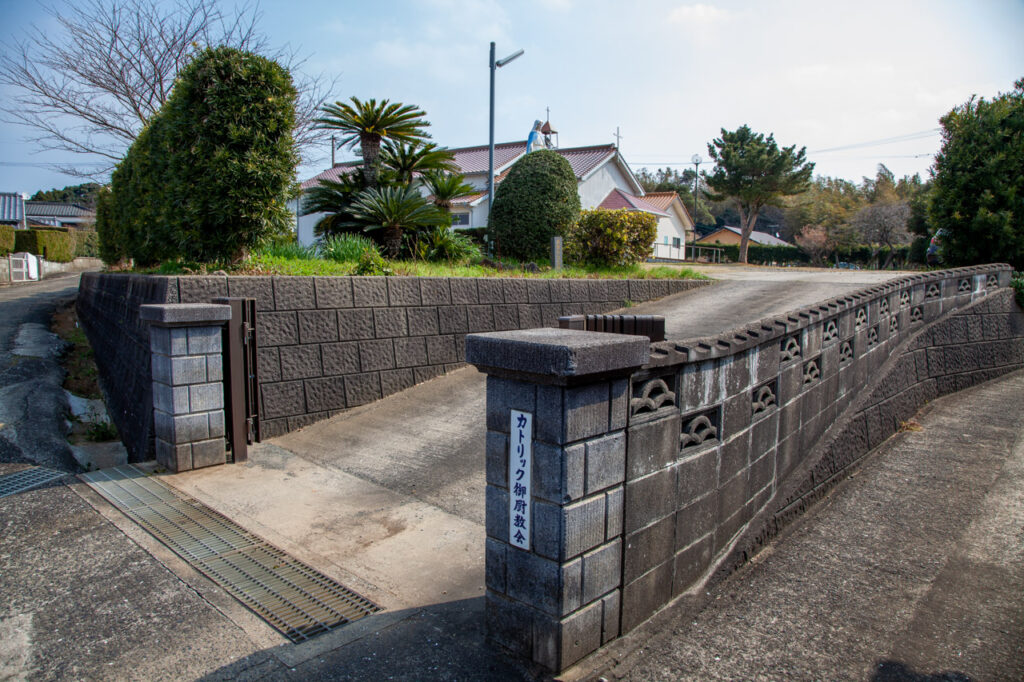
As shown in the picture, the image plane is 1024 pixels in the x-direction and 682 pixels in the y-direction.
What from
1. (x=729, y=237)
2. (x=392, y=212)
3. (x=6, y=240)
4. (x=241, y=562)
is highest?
(x=729, y=237)

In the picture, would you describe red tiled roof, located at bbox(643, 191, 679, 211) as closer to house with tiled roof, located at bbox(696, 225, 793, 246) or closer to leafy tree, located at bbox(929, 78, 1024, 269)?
house with tiled roof, located at bbox(696, 225, 793, 246)

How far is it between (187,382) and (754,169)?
32199mm

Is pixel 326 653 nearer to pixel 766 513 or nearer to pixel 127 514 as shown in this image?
pixel 127 514

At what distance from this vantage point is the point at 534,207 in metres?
12.4

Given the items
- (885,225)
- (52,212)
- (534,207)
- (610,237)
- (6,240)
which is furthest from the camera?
(52,212)

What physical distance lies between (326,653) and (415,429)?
11.8 feet

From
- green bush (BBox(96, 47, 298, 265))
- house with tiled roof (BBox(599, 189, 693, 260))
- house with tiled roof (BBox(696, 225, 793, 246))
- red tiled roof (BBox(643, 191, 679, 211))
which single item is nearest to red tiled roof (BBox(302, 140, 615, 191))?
house with tiled roof (BBox(599, 189, 693, 260))

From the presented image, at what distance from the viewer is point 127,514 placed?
4.56m

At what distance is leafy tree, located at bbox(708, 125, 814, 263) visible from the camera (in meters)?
32.0

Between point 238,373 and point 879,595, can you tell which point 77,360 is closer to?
point 238,373

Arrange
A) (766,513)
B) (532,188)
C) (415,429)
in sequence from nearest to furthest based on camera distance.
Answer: (766,513) < (415,429) < (532,188)

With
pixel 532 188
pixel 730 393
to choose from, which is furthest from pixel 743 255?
pixel 730 393

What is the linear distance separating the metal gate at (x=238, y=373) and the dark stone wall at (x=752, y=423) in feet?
13.8

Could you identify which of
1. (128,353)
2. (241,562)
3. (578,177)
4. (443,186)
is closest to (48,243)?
(578,177)
